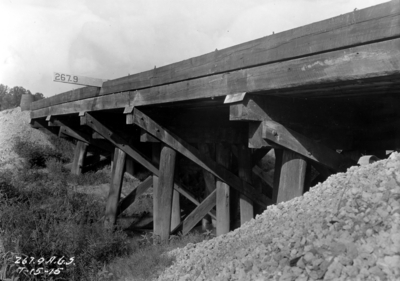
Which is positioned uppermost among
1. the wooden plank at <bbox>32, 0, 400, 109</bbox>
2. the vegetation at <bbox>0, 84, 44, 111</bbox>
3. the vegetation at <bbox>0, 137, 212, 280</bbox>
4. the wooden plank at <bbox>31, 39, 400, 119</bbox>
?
the vegetation at <bbox>0, 84, 44, 111</bbox>

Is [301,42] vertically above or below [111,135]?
above

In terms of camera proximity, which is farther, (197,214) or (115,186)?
(115,186)

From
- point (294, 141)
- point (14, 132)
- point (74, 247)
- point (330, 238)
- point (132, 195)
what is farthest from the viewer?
point (14, 132)

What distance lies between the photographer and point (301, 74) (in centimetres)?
292

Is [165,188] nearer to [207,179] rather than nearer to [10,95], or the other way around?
[207,179]

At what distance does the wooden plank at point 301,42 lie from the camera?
2422mm

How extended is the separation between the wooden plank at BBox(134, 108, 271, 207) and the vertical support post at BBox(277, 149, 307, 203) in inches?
76.0

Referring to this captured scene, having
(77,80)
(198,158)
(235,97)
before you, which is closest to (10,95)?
(77,80)

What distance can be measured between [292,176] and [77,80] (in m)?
3.43

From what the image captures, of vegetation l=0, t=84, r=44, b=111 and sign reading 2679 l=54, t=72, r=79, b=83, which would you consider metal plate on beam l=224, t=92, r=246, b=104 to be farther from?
vegetation l=0, t=84, r=44, b=111

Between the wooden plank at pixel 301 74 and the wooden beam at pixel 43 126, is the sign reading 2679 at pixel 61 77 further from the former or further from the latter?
the wooden beam at pixel 43 126

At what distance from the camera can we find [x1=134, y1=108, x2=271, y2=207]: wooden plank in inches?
210

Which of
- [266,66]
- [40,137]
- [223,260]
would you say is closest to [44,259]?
[223,260]

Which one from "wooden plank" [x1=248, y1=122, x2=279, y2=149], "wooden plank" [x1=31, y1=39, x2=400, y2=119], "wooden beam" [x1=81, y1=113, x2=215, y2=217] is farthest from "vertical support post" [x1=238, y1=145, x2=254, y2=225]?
"wooden plank" [x1=248, y1=122, x2=279, y2=149]
